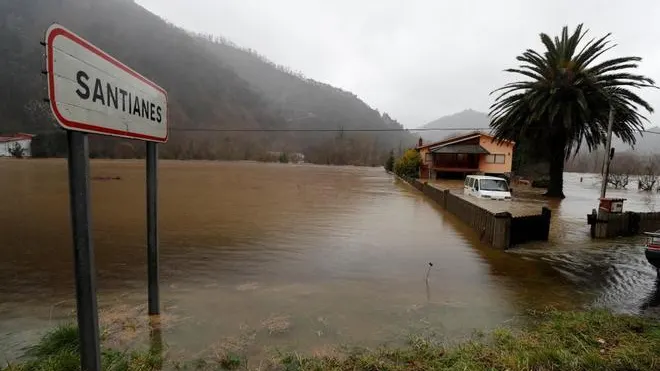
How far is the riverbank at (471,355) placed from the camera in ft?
12.5

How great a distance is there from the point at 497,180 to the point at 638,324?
17.4 m

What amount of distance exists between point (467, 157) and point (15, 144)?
90.5m

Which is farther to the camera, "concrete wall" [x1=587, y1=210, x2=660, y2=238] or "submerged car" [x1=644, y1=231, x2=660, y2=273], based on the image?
"concrete wall" [x1=587, y1=210, x2=660, y2=238]

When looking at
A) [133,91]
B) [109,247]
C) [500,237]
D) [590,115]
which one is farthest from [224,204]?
[590,115]

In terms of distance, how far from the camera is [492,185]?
21.2 m

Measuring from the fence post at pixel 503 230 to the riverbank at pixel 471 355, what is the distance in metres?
5.63

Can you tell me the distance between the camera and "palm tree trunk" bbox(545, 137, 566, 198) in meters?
25.7

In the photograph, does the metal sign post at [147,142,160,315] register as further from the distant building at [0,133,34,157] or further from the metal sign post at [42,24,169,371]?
the distant building at [0,133,34,157]

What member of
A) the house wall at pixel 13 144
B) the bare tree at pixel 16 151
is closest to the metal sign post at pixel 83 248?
the bare tree at pixel 16 151

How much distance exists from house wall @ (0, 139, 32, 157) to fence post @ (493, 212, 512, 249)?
9917 cm

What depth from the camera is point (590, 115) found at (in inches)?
901

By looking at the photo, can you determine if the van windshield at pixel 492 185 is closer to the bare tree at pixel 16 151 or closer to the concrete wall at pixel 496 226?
the concrete wall at pixel 496 226

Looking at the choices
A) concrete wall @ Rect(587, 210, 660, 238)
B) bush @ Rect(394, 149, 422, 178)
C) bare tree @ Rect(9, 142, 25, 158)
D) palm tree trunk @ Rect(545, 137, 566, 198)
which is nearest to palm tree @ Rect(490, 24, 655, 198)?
palm tree trunk @ Rect(545, 137, 566, 198)

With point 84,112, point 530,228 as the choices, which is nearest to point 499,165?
point 530,228
